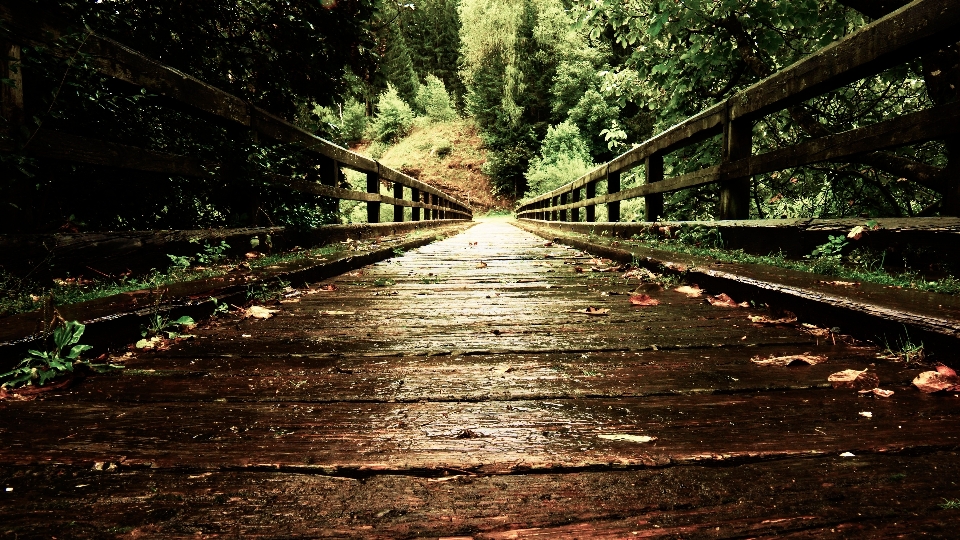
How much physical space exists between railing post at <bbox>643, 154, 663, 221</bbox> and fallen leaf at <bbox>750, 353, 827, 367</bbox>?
4246 mm

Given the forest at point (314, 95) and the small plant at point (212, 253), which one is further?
the small plant at point (212, 253)

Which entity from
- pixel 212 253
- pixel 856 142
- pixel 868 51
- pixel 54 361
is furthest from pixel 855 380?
pixel 212 253

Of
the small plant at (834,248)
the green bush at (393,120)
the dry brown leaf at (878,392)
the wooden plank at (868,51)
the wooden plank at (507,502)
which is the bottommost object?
the wooden plank at (507,502)

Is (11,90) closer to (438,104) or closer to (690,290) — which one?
(690,290)

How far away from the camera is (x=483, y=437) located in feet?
3.57

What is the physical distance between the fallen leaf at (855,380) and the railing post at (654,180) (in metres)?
4.44

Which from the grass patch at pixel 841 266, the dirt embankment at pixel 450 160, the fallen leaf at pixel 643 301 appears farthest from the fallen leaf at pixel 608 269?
the dirt embankment at pixel 450 160

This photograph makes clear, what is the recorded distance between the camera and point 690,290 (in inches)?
113

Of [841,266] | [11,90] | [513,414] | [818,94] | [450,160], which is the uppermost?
[450,160]

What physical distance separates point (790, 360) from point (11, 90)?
133 inches

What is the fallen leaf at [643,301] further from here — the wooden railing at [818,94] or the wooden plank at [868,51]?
→ the wooden plank at [868,51]

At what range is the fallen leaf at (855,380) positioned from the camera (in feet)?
4.32

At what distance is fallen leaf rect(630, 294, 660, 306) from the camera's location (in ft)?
8.58

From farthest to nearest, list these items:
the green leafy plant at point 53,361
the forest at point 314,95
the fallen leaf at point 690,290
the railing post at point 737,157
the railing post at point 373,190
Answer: the railing post at point 373,190, the railing post at point 737,157, the forest at point 314,95, the fallen leaf at point 690,290, the green leafy plant at point 53,361
